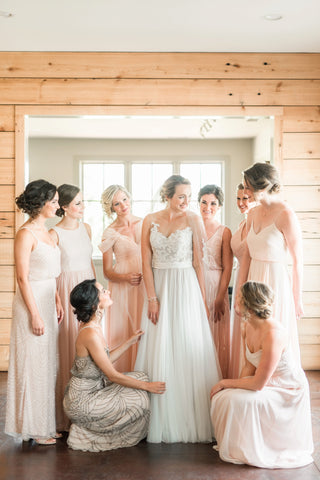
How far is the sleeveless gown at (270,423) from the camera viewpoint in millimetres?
2730

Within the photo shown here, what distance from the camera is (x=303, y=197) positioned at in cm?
471

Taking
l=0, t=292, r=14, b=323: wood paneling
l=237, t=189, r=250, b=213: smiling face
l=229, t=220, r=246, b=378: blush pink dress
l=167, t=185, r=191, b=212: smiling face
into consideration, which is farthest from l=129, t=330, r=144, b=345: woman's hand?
l=0, t=292, r=14, b=323: wood paneling

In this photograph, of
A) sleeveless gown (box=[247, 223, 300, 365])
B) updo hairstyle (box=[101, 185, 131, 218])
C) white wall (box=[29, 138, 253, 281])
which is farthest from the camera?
white wall (box=[29, 138, 253, 281])

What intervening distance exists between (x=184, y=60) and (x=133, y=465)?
325 centimetres

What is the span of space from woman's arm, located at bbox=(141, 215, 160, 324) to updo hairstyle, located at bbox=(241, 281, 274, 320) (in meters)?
0.65

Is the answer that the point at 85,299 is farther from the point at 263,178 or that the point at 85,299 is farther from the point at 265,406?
the point at 263,178

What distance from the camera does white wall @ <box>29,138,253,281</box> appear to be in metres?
9.24

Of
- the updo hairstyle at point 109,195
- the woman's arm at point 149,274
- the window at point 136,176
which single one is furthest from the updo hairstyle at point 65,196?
the window at point 136,176

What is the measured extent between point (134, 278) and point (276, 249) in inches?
38.9

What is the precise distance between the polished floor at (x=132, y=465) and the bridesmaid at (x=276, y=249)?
2.46ft
